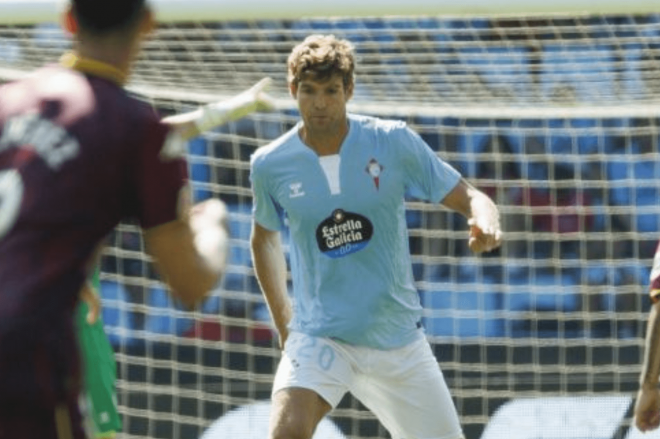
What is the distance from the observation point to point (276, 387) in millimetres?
6164

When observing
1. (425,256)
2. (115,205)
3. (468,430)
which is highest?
(115,205)

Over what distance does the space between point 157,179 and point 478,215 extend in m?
2.66

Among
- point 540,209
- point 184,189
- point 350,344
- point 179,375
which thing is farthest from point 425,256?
point 184,189

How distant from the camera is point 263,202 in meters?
6.41

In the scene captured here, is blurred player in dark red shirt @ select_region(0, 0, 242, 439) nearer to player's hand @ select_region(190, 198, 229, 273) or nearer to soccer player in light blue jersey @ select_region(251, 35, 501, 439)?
player's hand @ select_region(190, 198, 229, 273)

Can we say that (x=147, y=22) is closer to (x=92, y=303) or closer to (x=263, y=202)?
(x=263, y=202)

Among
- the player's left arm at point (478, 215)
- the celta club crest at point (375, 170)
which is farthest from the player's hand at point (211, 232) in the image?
the celta club crest at point (375, 170)

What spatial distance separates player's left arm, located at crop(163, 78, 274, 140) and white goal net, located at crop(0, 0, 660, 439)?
288 centimetres

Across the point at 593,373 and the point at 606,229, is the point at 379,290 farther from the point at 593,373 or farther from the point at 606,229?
the point at 606,229

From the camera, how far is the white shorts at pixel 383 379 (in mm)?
6137

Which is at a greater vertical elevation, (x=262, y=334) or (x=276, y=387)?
(x=276, y=387)

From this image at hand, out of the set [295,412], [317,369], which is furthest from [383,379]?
[295,412]

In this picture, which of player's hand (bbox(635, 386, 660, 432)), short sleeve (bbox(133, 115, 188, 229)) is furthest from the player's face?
short sleeve (bbox(133, 115, 188, 229))

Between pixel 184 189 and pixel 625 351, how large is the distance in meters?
7.13
